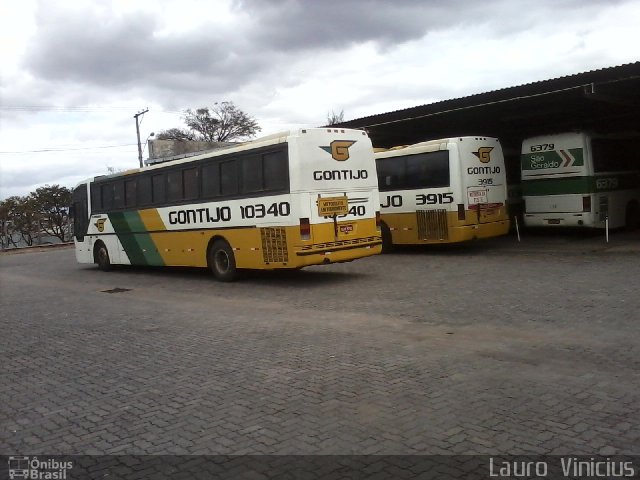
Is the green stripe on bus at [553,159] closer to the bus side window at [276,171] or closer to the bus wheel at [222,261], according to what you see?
the bus side window at [276,171]

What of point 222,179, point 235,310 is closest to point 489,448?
point 235,310

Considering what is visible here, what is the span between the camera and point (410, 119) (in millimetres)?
19375

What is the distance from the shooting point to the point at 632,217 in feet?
59.5

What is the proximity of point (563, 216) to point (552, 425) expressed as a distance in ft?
45.5

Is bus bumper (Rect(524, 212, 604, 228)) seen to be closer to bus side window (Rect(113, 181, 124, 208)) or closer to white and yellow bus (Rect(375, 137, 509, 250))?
white and yellow bus (Rect(375, 137, 509, 250))

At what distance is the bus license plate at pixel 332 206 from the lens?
11875 millimetres

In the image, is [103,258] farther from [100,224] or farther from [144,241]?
[144,241]

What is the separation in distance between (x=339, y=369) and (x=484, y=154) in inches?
463

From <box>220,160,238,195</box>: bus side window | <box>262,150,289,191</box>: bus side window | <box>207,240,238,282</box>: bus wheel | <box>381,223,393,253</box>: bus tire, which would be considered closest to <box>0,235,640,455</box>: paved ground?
<box>207,240,238,282</box>: bus wheel

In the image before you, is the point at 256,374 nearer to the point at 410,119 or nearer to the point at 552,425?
the point at 552,425

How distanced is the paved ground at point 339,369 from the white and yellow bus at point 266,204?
106 cm

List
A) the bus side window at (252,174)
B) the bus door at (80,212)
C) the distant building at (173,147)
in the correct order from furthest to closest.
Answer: the distant building at (173,147), the bus door at (80,212), the bus side window at (252,174)

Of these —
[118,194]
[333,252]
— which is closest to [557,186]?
[333,252]

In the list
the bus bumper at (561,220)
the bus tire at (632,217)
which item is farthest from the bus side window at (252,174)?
the bus tire at (632,217)
